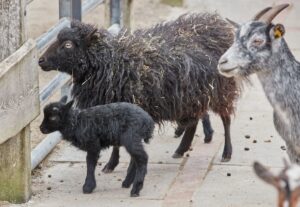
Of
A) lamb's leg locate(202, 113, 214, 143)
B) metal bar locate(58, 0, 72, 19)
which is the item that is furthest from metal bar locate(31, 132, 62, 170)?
lamb's leg locate(202, 113, 214, 143)

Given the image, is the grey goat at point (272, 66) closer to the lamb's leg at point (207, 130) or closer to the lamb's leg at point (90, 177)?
the lamb's leg at point (90, 177)

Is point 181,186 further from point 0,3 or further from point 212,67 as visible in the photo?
point 0,3

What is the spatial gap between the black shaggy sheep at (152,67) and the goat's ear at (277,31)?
1.22m

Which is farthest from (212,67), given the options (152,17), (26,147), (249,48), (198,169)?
(152,17)

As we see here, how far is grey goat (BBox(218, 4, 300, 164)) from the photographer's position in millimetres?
4898

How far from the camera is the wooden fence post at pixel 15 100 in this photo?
5.09 m

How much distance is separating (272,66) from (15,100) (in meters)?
1.75

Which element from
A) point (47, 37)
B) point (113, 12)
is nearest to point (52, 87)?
point (47, 37)

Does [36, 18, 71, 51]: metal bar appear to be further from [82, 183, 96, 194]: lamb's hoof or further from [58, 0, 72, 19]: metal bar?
[82, 183, 96, 194]: lamb's hoof

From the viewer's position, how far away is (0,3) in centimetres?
507

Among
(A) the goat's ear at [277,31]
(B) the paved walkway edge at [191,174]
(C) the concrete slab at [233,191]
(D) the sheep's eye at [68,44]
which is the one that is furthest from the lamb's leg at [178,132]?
(A) the goat's ear at [277,31]

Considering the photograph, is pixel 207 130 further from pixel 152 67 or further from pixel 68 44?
pixel 68 44

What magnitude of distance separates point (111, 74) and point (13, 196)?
3.83 feet

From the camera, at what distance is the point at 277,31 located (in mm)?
4871
